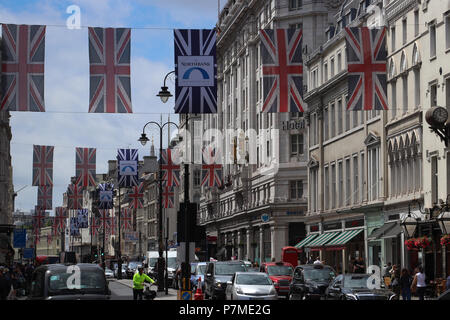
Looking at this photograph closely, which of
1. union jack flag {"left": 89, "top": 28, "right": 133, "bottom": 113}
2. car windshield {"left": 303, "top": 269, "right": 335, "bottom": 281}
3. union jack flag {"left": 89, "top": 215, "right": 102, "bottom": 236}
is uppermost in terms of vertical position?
union jack flag {"left": 89, "top": 28, "right": 133, "bottom": 113}

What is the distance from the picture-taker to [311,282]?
3797 centimetres

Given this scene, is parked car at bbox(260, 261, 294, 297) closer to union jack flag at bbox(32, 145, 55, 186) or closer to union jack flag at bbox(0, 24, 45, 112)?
union jack flag at bbox(0, 24, 45, 112)

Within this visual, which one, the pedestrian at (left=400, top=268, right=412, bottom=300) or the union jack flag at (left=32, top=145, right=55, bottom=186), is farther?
the union jack flag at (left=32, top=145, right=55, bottom=186)

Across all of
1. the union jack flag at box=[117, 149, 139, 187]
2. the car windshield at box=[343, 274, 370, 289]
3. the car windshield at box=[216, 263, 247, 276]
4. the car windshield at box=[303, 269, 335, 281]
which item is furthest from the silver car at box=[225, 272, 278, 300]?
the union jack flag at box=[117, 149, 139, 187]

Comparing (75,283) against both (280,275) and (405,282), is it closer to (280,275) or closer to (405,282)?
(405,282)

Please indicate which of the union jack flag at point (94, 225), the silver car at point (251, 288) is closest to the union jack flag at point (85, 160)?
the silver car at point (251, 288)

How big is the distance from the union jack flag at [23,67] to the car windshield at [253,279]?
9834 millimetres

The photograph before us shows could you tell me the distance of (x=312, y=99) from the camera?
7075 centimetres

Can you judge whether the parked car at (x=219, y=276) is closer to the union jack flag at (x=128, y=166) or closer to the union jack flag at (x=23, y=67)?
the union jack flag at (x=23, y=67)

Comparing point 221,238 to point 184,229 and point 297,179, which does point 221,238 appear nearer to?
point 297,179

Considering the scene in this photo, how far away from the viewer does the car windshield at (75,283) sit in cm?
2223

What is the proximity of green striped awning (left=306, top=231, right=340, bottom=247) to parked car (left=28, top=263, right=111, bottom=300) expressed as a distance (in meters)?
43.2

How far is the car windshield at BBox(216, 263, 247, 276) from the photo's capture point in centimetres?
4409
